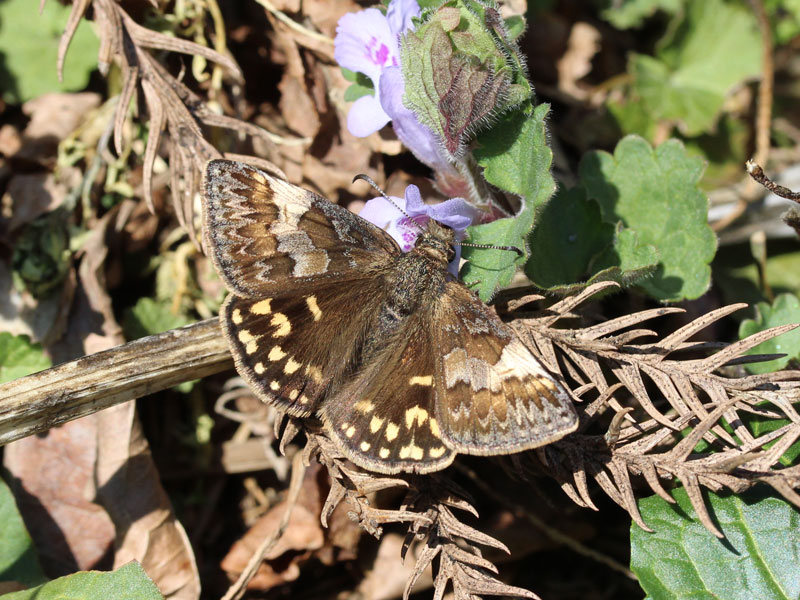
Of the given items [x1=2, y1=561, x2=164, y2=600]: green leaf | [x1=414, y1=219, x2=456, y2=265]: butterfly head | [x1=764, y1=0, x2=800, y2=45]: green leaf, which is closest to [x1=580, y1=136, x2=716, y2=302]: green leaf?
[x1=414, y1=219, x2=456, y2=265]: butterfly head

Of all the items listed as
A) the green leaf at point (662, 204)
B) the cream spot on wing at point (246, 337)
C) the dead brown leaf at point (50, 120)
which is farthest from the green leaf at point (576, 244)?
the dead brown leaf at point (50, 120)

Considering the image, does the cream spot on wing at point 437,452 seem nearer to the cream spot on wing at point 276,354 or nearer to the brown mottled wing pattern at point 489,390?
the brown mottled wing pattern at point 489,390

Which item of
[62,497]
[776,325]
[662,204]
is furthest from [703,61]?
[62,497]

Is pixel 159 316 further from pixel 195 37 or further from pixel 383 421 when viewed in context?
pixel 383 421

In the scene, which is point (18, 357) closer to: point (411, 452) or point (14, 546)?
point (14, 546)

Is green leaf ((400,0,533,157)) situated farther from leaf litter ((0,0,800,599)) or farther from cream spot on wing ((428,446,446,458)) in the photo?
cream spot on wing ((428,446,446,458))

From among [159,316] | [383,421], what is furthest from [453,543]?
[159,316]

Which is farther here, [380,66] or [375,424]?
[380,66]
